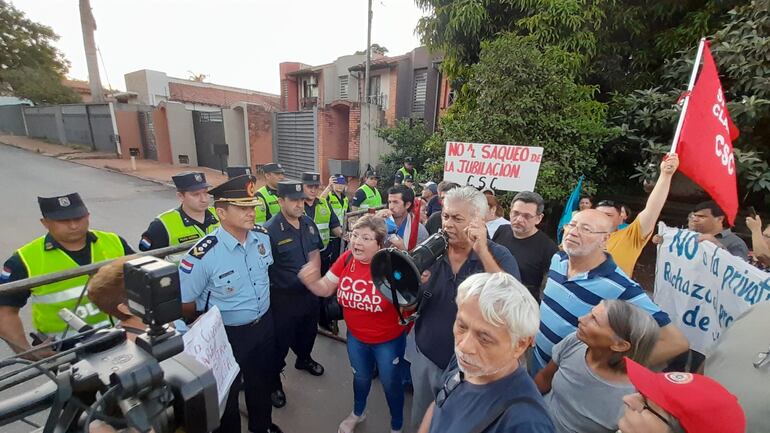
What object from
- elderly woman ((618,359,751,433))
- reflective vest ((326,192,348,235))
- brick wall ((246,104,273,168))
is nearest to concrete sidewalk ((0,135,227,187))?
brick wall ((246,104,273,168))

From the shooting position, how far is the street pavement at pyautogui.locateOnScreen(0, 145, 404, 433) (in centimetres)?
287

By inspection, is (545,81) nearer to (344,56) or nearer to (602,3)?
(602,3)

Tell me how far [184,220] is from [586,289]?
3164 mm

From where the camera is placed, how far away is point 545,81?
5.37m

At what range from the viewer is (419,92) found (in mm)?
14297

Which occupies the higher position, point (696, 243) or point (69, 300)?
point (696, 243)

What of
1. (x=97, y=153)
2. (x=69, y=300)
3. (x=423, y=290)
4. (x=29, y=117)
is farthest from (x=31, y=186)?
(x=29, y=117)

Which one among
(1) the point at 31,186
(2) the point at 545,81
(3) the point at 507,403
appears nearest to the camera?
(3) the point at 507,403

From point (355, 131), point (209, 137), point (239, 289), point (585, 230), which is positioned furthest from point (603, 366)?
point (209, 137)

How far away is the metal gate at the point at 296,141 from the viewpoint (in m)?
13.1

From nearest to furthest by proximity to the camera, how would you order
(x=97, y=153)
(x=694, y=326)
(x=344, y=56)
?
1. (x=694, y=326)
2. (x=344, y=56)
3. (x=97, y=153)

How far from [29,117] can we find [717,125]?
37729mm

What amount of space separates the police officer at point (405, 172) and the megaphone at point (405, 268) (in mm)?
6125

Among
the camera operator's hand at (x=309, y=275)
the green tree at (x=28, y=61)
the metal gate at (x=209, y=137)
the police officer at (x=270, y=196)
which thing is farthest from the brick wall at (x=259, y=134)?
the green tree at (x=28, y=61)
